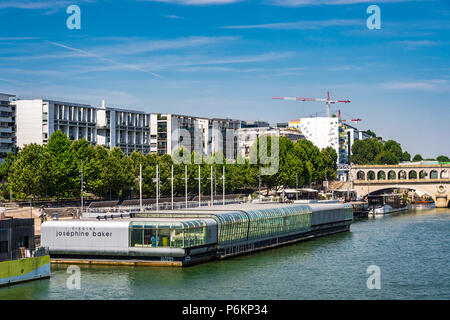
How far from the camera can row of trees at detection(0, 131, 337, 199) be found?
9075 centimetres

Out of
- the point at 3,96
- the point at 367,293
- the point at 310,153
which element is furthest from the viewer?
the point at 310,153

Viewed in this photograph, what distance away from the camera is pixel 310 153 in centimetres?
16338

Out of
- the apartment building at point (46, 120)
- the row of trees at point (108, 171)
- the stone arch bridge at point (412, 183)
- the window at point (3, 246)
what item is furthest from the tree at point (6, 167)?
the stone arch bridge at point (412, 183)

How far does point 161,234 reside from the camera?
5497 centimetres

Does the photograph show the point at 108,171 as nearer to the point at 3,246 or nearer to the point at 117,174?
the point at 117,174

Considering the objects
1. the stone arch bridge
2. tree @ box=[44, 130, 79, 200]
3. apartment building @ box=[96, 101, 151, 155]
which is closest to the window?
tree @ box=[44, 130, 79, 200]

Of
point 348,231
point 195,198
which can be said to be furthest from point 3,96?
point 348,231

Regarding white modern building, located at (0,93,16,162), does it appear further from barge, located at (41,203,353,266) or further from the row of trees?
barge, located at (41,203,353,266)

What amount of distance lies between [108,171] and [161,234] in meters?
51.5

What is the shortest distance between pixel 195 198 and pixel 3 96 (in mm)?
40183

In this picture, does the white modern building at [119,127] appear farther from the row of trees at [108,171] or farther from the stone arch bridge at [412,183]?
the stone arch bridge at [412,183]

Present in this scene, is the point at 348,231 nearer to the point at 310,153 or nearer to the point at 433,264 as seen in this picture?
the point at 433,264

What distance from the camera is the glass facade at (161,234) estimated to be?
54.6 meters

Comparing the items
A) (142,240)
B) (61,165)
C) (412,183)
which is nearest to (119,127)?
(61,165)
